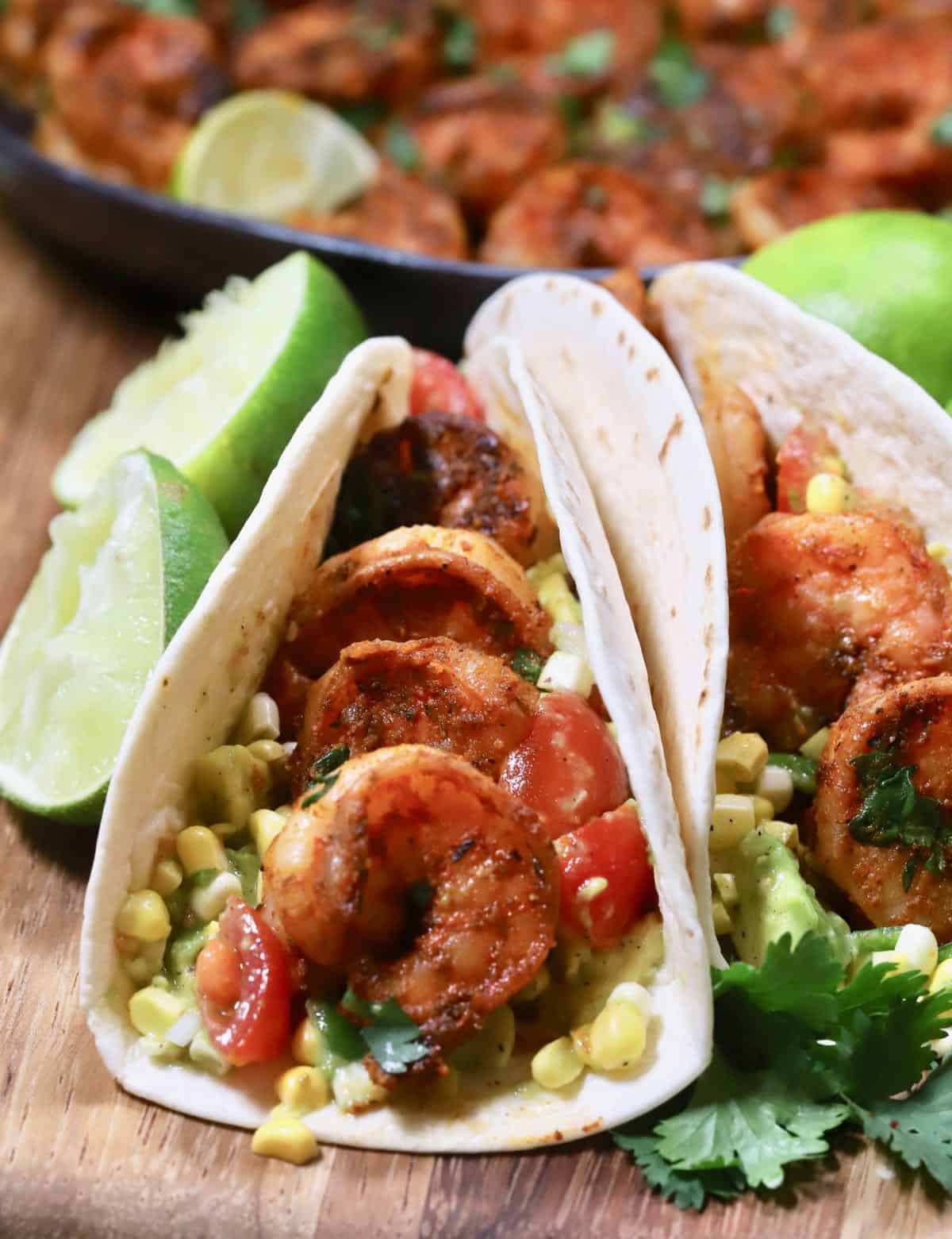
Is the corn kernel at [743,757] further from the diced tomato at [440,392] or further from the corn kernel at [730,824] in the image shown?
the diced tomato at [440,392]

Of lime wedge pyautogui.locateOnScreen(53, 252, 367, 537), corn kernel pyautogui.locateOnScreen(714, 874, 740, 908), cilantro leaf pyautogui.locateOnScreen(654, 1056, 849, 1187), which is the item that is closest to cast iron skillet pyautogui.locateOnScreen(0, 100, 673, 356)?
lime wedge pyautogui.locateOnScreen(53, 252, 367, 537)

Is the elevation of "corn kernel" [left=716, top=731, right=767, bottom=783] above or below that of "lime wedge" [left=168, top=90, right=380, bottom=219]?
below

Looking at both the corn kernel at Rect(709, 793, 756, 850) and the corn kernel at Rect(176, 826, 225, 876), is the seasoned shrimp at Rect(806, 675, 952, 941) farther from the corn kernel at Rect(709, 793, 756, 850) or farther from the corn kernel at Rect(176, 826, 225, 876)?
the corn kernel at Rect(176, 826, 225, 876)

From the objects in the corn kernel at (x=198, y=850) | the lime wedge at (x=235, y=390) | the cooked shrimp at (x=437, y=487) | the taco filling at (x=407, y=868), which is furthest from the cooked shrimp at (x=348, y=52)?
the corn kernel at (x=198, y=850)

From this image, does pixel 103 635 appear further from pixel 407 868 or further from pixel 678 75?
pixel 678 75

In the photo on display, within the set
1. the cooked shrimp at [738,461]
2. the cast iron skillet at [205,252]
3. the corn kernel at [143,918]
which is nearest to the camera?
the corn kernel at [143,918]

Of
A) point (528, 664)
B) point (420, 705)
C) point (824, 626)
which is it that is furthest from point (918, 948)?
point (420, 705)

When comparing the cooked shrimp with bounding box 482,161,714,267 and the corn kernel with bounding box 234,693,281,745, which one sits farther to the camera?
the cooked shrimp with bounding box 482,161,714,267
